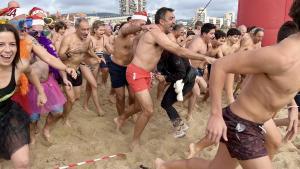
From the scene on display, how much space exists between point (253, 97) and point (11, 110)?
187cm

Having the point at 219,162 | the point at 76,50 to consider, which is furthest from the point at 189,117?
the point at 219,162

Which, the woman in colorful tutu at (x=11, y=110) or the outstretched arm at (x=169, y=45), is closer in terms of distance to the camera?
the woman in colorful tutu at (x=11, y=110)

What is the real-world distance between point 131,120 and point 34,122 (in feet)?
5.33

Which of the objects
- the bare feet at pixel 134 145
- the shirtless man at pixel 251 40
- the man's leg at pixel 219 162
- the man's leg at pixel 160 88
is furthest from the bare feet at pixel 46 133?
the shirtless man at pixel 251 40

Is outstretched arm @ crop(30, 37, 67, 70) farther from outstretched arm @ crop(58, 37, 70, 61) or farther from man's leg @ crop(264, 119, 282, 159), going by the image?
man's leg @ crop(264, 119, 282, 159)

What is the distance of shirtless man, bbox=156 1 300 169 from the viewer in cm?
201

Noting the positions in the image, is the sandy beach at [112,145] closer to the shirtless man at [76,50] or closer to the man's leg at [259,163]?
the shirtless man at [76,50]

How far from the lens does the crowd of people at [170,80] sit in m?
2.10

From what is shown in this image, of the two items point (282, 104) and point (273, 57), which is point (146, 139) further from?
point (273, 57)

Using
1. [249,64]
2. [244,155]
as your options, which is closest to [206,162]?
[244,155]

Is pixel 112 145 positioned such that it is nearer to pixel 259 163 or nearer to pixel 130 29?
pixel 130 29

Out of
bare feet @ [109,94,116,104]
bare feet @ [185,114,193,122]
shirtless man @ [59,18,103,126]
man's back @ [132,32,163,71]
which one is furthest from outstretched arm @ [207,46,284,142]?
bare feet @ [109,94,116,104]

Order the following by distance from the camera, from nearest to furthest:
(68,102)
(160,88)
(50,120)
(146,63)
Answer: (146,63)
(50,120)
(68,102)
(160,88)

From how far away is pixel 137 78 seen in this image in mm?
4395
